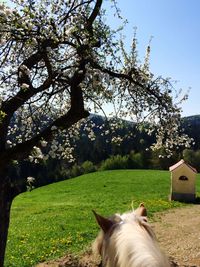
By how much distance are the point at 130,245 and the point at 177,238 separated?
1721 cm

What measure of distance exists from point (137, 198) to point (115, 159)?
53.3 meters

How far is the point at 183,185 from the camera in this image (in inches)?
1480

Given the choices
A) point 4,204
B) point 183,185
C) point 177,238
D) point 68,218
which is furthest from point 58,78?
point 183,185

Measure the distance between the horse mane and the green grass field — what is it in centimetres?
73

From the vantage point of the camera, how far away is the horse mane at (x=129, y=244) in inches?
144

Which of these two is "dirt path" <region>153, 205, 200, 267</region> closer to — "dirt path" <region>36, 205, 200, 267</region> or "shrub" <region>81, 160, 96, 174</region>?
"dirt path" <region>36, 205, 200, 267</region>

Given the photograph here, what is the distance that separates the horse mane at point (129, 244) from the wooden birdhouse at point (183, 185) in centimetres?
3334

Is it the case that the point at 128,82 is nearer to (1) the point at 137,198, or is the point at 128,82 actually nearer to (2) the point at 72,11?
(2) the point at 72,11

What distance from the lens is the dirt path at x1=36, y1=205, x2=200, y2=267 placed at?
1559 centimetres

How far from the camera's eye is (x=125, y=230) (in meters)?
4.14

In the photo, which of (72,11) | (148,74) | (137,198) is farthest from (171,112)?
(137,198)

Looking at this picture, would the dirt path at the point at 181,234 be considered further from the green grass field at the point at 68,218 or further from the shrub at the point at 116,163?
the shrub at the point at 116,163

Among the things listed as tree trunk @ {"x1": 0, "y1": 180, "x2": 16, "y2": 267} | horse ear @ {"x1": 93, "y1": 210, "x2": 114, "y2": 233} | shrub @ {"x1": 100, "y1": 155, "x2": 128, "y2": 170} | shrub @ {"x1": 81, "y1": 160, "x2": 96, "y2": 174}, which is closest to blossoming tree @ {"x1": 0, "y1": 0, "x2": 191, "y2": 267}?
tree trunk @ {"x1": 0, "y1": 180, "x2": 16, "y2": 267}

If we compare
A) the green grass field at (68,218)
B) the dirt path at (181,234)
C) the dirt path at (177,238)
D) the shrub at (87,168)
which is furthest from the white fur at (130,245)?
the shrub at (87,168)
